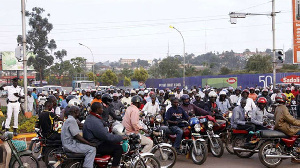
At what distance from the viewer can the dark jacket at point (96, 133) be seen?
23.3 feet

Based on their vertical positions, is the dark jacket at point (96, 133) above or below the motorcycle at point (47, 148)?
above

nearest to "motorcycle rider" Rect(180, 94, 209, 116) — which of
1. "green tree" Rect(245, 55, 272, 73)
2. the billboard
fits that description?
"green tree" Rect(245, 55, 272, 73)

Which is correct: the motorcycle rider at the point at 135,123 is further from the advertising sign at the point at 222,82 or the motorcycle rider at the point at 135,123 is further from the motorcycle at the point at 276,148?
the advertising sign at the point at 222,82

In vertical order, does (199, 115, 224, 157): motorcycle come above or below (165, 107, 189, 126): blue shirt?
below

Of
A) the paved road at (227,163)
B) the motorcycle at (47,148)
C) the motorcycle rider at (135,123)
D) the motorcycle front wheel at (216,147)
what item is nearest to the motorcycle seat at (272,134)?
the paved road at (227,163)

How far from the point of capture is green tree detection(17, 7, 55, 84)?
210 ft

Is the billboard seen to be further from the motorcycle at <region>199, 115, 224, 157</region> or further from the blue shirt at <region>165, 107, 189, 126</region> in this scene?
the motorcycle at <region>199, 115, 224, 157</region>

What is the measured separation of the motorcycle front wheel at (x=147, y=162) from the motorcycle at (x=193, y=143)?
6.53 feet

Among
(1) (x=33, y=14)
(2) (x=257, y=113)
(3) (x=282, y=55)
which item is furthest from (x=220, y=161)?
(1) (x=33, y=14)

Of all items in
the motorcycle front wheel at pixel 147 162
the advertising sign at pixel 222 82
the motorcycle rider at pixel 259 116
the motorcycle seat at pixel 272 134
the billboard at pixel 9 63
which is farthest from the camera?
the billboard at pixel 9 63

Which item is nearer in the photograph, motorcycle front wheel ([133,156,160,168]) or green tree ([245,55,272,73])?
motorcycle front wheel ([133,156,160,168])

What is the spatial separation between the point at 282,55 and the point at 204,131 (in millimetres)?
11749

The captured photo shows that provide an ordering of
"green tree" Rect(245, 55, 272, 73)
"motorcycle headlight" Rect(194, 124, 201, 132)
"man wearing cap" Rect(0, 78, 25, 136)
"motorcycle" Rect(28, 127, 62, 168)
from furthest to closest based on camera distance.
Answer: "green tree" Rect(245, 55, 272, 73)
"man wearing cap" Rect(0, 78, 25, 136)
"motorcycle headlight" Rect(194, 124, 201, 132)
"motorcycle" Rect(28, 127, 62, 168)

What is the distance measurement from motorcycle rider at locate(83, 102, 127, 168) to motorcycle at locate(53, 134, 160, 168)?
111 mm
